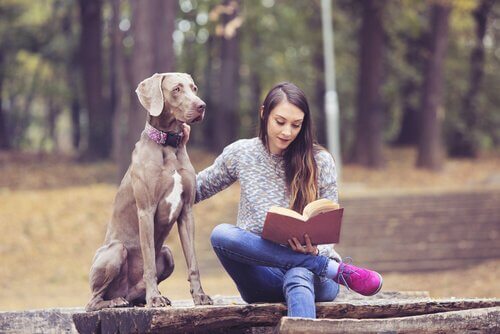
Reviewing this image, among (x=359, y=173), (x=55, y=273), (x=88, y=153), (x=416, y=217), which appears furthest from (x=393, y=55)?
(x=55, y=273)

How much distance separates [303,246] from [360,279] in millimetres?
400

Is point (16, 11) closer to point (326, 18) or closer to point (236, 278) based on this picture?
point (326, 18)

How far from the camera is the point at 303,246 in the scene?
562 centimetres

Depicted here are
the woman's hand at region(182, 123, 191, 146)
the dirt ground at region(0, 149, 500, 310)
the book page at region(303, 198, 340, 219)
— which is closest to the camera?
the book page at region(303, 198, 340, 219)

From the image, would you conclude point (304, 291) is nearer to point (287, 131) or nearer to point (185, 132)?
point (287, 131)

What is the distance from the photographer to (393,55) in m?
33.0

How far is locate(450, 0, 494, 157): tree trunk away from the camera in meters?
32.7

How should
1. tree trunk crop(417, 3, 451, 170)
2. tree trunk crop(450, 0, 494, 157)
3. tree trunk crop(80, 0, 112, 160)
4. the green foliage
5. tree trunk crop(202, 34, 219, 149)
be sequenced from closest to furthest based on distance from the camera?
tree trunk crop(417, 3, 451, 170) → tree trunk crop(80, 0, 112, 160) → the green foliage → tree trunk crop(202, 34, 219, 149) → tree trunk crop(450, 0, 494, 157)

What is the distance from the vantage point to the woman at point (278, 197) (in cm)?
565

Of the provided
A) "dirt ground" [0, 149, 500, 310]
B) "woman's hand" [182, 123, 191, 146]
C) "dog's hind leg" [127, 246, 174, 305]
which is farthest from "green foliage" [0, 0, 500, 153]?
"dog's hind leg" [127, 246, 174, 305]

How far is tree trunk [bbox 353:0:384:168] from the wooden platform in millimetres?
21824

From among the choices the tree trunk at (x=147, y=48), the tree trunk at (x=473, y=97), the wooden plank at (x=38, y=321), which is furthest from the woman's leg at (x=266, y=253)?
the tree trunk at (x=473, y=97)

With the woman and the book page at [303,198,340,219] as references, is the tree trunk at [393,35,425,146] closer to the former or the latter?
the woman

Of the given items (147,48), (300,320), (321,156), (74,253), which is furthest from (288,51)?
Answer: (300,320)
